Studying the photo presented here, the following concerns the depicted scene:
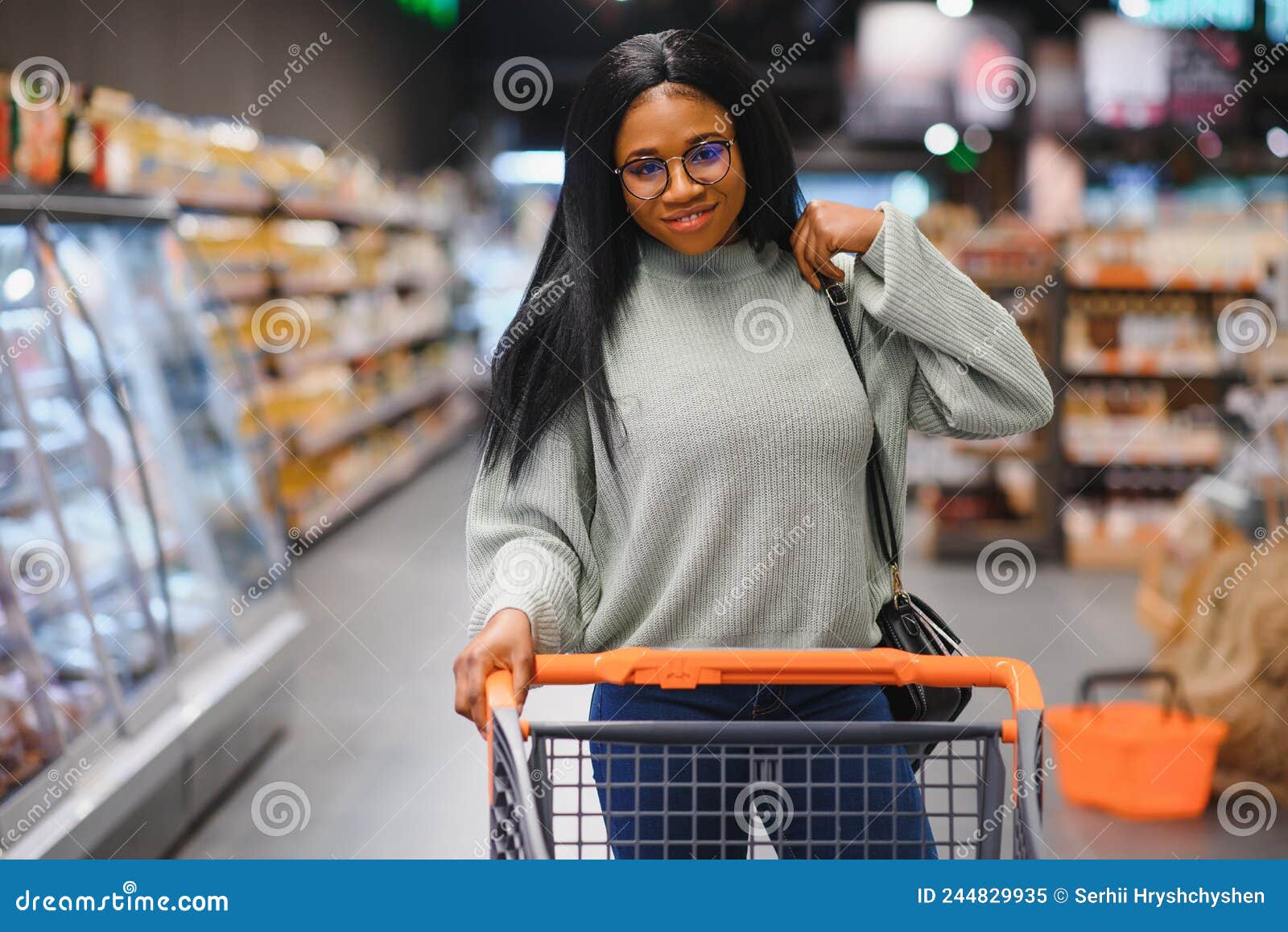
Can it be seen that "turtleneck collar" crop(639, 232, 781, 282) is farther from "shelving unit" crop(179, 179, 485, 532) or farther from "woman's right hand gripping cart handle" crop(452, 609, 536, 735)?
"shelving unit" crop(179, 179, 485, 532)

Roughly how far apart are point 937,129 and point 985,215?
467cm

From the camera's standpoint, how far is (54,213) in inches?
150

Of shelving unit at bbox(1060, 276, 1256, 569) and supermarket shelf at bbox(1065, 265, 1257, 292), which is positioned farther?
shelving unit at bbox(1060, 276, 1256, 569)

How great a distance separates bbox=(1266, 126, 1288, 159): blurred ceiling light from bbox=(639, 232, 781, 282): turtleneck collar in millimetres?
12070

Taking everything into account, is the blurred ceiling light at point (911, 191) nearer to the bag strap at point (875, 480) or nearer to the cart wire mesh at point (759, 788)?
the bag strap at point (875, 480)

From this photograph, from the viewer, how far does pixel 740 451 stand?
151 cm

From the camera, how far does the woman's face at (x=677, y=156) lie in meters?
1.51

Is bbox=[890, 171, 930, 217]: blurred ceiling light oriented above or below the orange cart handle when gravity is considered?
above

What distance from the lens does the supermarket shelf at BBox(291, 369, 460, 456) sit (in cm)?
812

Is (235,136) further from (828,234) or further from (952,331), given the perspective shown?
(952,331)

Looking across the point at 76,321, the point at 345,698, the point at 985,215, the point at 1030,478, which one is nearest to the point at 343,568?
the point at 345,698

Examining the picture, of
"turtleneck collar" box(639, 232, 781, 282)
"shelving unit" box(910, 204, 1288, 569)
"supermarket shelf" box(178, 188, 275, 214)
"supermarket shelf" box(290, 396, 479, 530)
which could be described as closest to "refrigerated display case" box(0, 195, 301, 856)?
"supermarket shelf" box(178, 188, 275, 214)

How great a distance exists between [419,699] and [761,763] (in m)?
3.67

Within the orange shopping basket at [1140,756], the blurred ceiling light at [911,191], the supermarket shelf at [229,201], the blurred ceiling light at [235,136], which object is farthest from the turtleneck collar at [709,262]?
the blurred ceiling light at [911,191]
